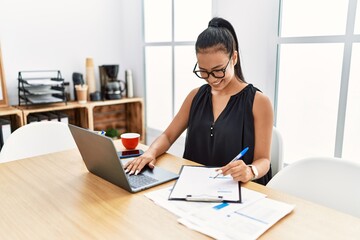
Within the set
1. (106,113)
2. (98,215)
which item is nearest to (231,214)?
(98,215)

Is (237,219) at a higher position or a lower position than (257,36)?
lower

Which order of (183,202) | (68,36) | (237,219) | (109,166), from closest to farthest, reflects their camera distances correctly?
(237,219) < (183,202) < (109,166) < (68,36)

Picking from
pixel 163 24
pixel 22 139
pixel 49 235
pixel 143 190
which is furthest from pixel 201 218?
pixel 163 24

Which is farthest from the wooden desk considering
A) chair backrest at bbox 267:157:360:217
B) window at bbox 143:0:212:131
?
window at bbox 143:0:212:131

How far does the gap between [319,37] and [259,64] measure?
0.43 meters

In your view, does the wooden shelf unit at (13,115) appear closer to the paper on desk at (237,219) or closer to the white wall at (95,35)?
the white wall at (95,35)

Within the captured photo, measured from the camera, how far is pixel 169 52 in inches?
125

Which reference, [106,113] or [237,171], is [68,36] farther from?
[237,171]

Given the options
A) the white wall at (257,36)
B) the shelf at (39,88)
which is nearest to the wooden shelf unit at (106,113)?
the shelf at (39,88)

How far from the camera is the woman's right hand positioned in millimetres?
1317

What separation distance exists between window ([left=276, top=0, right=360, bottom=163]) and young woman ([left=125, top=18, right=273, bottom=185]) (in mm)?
728

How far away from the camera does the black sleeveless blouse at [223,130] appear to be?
1.52 m

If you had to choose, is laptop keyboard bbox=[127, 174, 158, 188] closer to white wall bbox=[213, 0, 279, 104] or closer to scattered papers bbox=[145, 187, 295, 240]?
scattered papers bbox=[145, 187, 295, 240]

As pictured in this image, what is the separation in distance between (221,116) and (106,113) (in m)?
2.08
